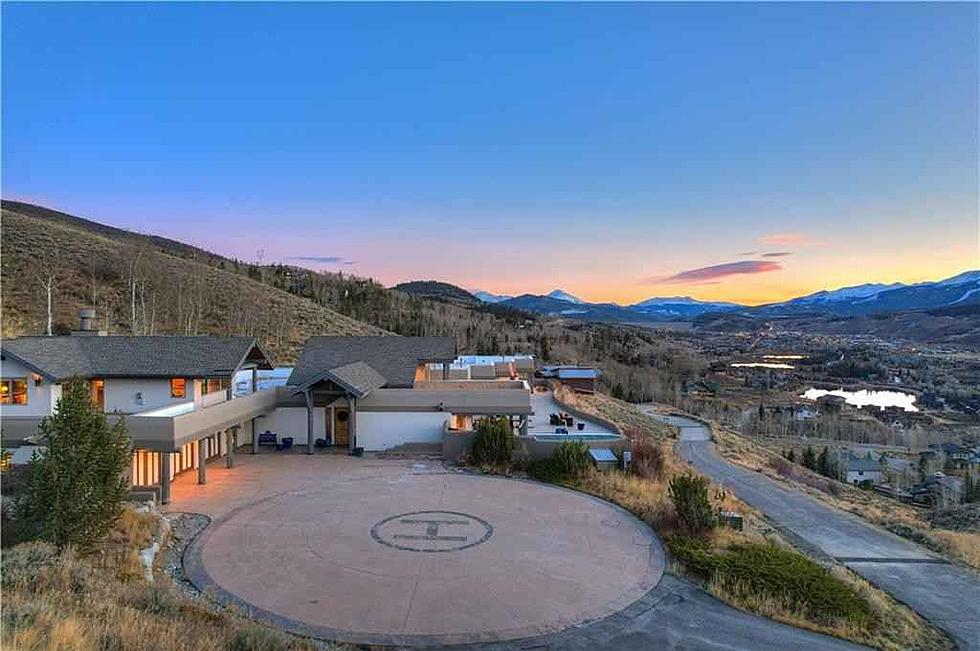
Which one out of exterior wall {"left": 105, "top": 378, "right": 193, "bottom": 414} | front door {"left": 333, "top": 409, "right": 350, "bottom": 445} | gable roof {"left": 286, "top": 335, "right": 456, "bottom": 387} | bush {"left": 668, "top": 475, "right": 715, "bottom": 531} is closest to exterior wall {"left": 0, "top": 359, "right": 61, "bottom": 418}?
exterior wall {"left": 105, "top": 378, "right": 193, "bottom": 414}

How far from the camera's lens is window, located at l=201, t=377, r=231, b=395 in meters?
23.0

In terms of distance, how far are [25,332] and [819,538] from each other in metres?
47.9

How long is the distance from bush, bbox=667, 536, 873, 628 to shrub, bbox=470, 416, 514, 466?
8.72 meters

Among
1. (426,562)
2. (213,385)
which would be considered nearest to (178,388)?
→ (213,385)

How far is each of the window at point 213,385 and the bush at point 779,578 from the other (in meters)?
17.4

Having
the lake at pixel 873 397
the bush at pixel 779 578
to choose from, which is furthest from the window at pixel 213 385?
the lake at pixel 873 397

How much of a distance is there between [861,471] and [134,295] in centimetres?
6389

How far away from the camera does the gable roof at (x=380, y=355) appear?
93.9 feet

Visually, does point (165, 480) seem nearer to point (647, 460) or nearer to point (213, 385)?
point (213, 385)

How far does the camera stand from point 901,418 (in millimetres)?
90562

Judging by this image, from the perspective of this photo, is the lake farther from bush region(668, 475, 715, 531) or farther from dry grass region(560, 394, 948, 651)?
bush region(668, 475, 715, 531)

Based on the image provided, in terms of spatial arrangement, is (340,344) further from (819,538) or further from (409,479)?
(819,538)

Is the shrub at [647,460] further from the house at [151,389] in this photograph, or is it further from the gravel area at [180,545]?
the house at [151,389]

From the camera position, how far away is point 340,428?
2675cm
